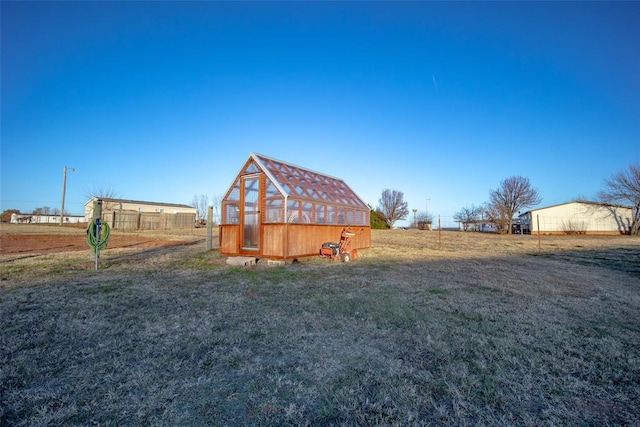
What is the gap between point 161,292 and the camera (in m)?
5.81

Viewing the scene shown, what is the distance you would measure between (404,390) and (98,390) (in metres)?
2.77

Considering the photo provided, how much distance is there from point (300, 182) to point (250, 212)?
2.58m

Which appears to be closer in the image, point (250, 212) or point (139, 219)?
point (250, 212)

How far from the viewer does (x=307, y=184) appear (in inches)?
489

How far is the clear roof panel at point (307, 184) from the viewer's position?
10955 mm

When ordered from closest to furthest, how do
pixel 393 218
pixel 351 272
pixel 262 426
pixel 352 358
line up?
pixel 262 426 → pixel 352 358 → pixel 351 272 → pixel 393 218

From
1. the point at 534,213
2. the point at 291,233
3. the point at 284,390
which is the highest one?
the point at 534,213

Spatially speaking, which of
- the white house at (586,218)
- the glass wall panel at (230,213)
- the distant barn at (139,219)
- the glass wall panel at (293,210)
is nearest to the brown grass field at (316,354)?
the glass wall panel at (293,210)

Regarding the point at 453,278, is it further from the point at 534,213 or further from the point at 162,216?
the point at 534,213

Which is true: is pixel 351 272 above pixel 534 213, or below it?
below

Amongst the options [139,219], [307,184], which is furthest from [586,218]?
[139,219]

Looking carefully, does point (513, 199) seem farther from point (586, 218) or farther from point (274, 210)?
point (274, 210)

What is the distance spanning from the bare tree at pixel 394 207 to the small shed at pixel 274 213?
156 feet

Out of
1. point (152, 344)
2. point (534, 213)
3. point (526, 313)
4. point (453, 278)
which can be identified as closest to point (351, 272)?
point (453, 278)
